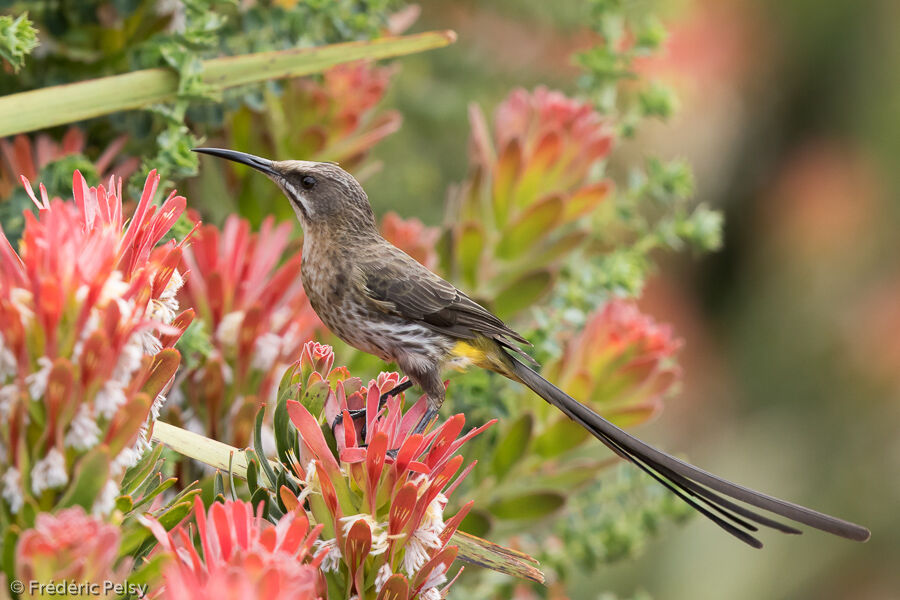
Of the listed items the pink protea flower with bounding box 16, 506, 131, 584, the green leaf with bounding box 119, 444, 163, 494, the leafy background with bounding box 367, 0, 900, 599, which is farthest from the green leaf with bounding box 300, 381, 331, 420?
the leafy background with bounding box 367, 0, 900, 599

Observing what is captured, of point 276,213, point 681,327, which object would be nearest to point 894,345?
point 681,327

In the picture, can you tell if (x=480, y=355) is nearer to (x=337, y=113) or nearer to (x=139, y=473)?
(x=337, y=113)

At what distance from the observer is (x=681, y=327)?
3789 mm

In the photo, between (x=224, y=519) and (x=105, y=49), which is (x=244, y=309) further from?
(x=224, y=519)

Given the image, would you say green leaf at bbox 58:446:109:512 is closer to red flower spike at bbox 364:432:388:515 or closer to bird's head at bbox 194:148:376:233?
red flower spike at bbox 364:432:388:515

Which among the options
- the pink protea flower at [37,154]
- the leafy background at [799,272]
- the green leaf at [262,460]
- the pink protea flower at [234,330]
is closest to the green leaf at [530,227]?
the pink protea flower at [234,330]

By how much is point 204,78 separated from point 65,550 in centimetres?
59

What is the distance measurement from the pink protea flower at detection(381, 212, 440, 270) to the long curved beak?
231 millimetres

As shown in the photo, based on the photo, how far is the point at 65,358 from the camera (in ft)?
1.81

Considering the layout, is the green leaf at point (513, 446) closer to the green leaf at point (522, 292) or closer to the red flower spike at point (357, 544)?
the green leaf at point (522, 292)

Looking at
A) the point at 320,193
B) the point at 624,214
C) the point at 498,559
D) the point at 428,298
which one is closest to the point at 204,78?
the point at 320,193

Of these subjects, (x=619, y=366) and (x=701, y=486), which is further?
(x=619, y=366)

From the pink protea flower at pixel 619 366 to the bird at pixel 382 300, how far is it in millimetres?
80

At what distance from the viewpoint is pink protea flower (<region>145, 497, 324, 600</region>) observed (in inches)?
19.1
